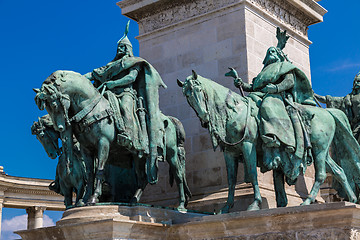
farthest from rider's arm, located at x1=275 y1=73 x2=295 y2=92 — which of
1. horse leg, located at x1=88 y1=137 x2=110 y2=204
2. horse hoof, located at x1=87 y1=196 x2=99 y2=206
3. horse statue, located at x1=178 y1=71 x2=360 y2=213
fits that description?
horse hoof, located at x1=87 y1=196 x2=99 y2=206

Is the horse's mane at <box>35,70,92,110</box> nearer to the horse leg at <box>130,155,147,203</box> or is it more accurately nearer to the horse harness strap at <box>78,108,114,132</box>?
the horse harness strap at <box>78,108,114,132</box>

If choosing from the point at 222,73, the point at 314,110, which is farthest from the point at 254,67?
the point at 314,110

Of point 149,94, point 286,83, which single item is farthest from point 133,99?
point 286,83

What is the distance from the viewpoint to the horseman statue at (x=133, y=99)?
12.6 meters

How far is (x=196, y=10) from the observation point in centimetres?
1608

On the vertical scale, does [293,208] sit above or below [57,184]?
below

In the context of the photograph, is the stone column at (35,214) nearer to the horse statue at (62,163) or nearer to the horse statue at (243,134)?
the horse statue at (62,163)

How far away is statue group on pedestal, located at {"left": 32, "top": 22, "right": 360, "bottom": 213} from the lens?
481 inches

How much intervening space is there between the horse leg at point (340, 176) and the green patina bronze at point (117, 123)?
298cm

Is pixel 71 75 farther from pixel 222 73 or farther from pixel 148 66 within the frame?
pixel 222 73

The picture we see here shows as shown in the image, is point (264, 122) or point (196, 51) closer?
point (264, 122)

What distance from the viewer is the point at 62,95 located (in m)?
11.9

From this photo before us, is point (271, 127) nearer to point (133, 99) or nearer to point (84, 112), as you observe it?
point (133, 99)

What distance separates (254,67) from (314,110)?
2.56m
